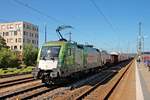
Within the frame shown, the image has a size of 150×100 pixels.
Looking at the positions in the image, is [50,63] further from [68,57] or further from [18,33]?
[18,33]

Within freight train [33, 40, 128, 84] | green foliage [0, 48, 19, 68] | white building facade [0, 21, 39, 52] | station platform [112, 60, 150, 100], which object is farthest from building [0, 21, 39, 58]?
freight train [33, 40, 128, 84]

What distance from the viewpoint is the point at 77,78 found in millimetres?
26219

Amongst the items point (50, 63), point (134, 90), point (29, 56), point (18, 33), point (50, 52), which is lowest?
point (134, 90)

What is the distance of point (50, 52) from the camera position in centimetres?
2058

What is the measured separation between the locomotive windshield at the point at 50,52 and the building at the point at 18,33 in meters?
106

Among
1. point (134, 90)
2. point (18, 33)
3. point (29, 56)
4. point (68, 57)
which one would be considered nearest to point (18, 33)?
point (18, 33)

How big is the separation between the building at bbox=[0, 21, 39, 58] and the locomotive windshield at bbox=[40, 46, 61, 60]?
106m

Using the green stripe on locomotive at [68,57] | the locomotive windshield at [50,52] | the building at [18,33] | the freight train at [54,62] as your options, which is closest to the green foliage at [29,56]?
the green stripe on locomotive at [68,57]

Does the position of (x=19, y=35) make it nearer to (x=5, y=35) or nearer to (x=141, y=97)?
(x=5, y=35)

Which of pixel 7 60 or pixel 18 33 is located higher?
pixel 18 33

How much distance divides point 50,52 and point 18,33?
4472 inches

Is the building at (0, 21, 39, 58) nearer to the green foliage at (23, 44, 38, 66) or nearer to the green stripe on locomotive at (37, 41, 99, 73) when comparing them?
the green foliage at (23, 44, 38, 66)

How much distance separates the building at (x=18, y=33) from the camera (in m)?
130

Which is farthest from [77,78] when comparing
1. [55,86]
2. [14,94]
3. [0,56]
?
[0,56]
